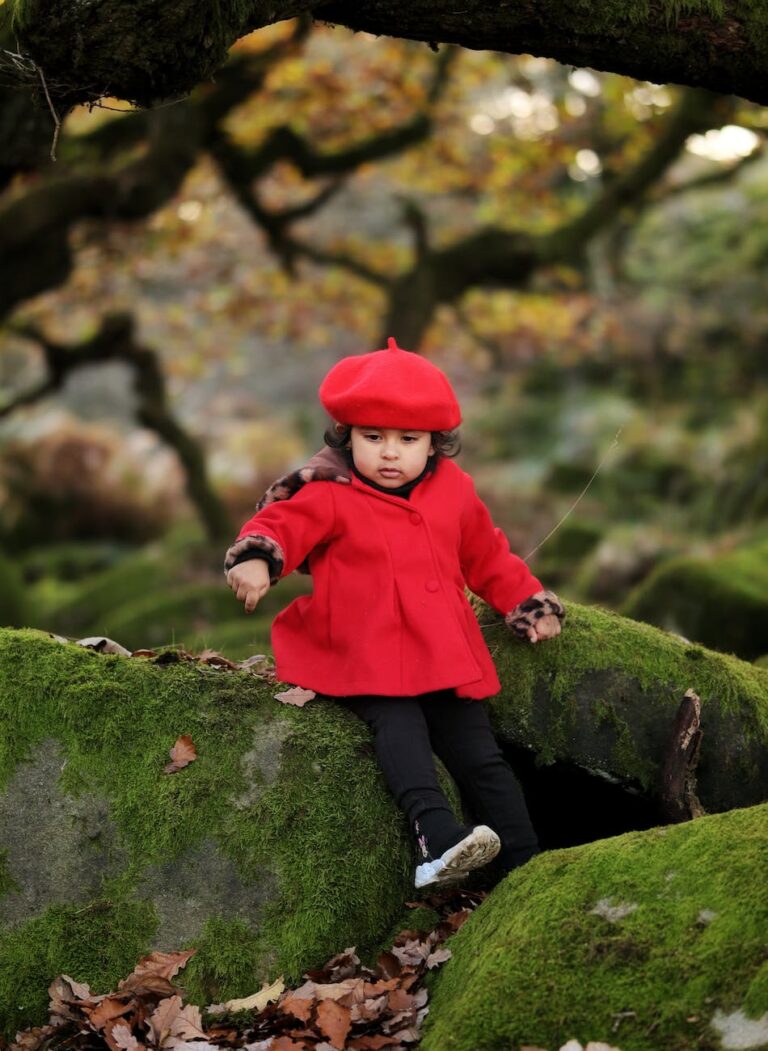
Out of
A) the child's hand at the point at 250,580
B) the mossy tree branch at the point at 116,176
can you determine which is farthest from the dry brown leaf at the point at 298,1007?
the mossy tree branch at the point at 116,176

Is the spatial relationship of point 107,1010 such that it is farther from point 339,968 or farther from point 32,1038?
point 339,968

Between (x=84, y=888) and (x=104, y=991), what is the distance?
0.31m

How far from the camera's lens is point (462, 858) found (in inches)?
140

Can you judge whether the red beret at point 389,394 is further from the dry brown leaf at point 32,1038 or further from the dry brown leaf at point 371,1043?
the dry brown leaf at point 32,1038

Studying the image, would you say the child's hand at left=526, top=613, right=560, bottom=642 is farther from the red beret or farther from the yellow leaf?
the yellow leaf

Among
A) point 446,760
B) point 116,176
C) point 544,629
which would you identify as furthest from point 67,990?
point 116,176

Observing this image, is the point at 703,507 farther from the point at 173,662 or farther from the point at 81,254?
the point at 173,662

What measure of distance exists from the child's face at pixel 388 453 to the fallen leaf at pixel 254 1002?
175 cm

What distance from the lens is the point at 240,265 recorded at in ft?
57.0

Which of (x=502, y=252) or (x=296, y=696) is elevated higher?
(x=296, y=696)

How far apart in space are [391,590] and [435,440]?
0.64m

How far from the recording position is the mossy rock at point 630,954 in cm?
287

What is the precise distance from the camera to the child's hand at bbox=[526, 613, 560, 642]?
429 centimetres

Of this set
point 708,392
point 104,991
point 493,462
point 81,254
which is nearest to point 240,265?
point 81,254
